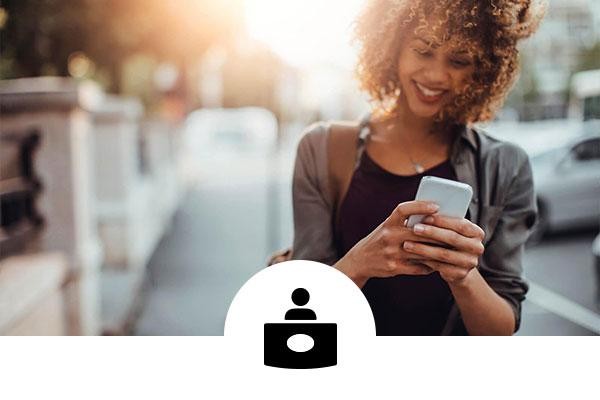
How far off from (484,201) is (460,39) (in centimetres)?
26

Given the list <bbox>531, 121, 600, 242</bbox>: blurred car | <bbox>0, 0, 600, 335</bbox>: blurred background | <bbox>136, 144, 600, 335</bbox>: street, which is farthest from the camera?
<bbox>531, 121, 600, 242</bbox>: blurred car

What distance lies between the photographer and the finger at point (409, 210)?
1.13m

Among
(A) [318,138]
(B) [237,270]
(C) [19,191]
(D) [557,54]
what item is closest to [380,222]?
(A) [318,138]

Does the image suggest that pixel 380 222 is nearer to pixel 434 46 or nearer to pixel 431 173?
pixel 431 173

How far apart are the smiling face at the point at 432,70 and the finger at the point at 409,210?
0.72 feet

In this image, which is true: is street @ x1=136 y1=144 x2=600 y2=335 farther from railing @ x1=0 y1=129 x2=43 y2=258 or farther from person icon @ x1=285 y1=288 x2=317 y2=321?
railing @ x1=0 y1=129 x2=43 y2=258

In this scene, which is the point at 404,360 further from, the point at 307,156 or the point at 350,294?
the point at 307,156

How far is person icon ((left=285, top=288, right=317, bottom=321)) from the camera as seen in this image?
4.43 feet

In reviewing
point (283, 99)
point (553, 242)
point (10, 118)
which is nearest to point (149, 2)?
point (283, 99)

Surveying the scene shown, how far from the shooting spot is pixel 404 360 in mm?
1495

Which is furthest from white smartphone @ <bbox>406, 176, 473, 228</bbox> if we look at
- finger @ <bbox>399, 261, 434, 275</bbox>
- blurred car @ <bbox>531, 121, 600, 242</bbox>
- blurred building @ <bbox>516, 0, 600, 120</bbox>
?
blurred car @ <bbox>531, 121, 600, 242</bbox>

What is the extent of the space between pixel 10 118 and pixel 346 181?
202 centimetres

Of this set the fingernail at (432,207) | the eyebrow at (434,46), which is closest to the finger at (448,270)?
the fingernail at (432,207)

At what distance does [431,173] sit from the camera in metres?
1.29
